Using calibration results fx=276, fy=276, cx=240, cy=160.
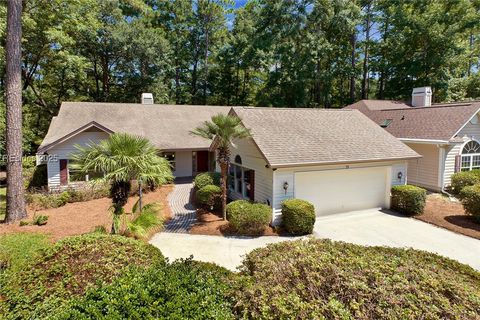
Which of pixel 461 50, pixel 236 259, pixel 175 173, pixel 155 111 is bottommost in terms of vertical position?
pixel 236 259

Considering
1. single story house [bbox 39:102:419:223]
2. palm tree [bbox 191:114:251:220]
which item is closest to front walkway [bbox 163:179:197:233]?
palm tree [bbox 191:114:251:220]

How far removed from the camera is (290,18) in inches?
1169

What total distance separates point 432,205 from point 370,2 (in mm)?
26638

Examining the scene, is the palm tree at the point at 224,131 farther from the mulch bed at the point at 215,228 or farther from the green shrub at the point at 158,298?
the green shrub at the point at 158,298

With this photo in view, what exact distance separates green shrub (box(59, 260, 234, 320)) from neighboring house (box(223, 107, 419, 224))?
6.48 metres

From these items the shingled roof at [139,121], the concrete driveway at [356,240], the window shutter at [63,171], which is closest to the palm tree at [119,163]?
the concrete driveway at [356,240]

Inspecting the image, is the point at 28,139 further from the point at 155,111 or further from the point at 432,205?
the point at 432,205

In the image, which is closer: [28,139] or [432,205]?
[432,205]

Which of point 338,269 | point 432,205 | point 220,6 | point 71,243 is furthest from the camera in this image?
point 220,6

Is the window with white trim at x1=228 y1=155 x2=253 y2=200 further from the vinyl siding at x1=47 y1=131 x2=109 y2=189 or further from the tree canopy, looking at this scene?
the tree canopy

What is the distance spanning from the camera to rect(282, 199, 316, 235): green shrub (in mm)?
10148

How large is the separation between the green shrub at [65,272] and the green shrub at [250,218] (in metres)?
4.86

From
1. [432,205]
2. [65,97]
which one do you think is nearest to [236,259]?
[432,205]

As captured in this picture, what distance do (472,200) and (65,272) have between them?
14.1m
